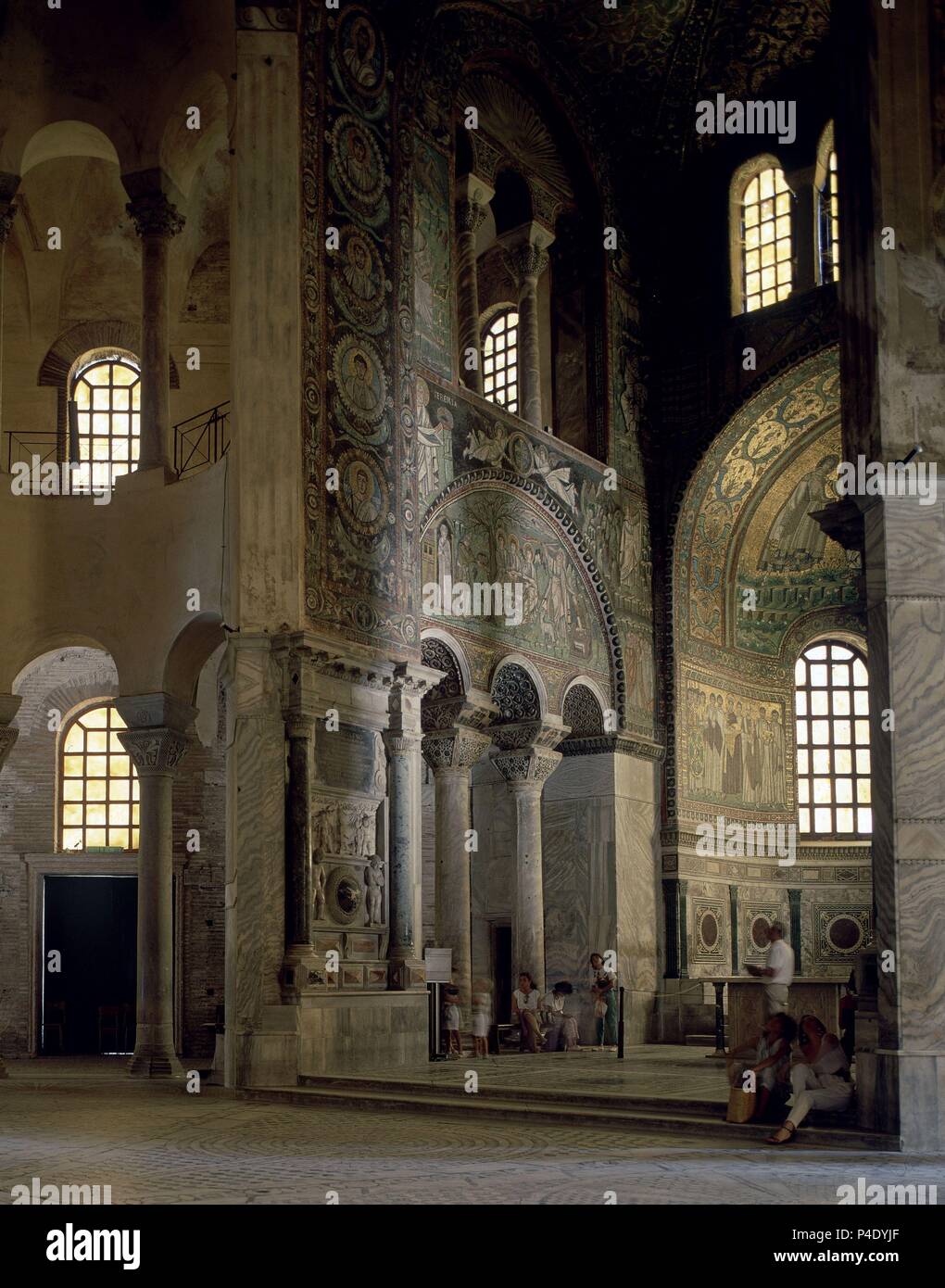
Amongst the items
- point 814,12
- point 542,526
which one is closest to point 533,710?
→ point 542,526

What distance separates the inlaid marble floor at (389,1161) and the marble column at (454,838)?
17.1 feet

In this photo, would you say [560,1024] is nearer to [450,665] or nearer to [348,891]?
[450,665]

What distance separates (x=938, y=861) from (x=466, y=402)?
10092 mm

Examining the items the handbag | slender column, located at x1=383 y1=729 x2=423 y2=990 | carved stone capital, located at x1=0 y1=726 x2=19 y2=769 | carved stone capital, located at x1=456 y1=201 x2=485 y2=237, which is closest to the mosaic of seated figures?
slender column, located at x1=383 y1=729 x2=423 y2=990

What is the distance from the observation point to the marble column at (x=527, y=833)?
66.2 feet

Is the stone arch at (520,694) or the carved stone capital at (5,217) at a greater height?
the carved stone capital at (5,217)

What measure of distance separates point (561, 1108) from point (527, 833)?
8.15 m

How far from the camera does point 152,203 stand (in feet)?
59.5

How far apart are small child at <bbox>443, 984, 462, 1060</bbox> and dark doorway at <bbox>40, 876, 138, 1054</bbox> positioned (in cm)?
589

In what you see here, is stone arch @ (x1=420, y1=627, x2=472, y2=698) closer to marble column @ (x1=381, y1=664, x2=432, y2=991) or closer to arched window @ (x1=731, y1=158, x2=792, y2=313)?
marble column @ (x1=381, y1=664, x2=432, y2=991)

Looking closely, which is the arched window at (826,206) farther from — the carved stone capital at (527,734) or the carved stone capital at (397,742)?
the carved stone capital at (397,742)

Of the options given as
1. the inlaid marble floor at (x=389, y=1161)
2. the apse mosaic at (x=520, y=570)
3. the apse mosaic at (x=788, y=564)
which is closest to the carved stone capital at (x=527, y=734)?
the apse mosaic at (x=520, y=570)

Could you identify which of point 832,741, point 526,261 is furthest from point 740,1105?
point 832,741

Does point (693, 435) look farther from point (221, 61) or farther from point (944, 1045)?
point (944, 1045)
